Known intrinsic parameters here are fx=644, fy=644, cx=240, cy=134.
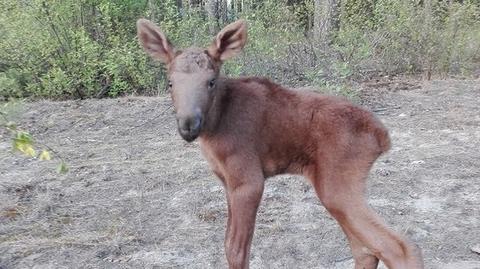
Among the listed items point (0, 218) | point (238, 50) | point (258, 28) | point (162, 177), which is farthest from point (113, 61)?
point (238, 50)

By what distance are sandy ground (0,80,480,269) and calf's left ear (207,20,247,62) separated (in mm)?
1942

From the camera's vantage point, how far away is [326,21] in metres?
12.5

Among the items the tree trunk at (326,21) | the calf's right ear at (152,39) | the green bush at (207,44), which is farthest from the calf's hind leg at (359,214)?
the tree trunk at (326,21)

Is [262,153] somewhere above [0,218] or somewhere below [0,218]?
above

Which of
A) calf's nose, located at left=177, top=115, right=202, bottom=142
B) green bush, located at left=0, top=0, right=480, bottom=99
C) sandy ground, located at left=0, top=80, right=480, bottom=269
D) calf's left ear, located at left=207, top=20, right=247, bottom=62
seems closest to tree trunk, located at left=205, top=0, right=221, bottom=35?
green bush, located at left=0, top=0, right=480, bottom=99

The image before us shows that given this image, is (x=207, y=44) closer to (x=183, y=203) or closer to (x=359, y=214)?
(x=183, y=203)

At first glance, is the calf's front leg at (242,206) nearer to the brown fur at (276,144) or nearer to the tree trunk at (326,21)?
the brown fur at (276,144)

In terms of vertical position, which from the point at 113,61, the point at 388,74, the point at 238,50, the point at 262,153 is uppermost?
the point at 238,50

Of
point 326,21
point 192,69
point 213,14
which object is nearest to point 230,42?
point 192,69

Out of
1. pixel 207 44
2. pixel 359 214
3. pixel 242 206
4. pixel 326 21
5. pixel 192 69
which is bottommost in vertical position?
pixel 207 44

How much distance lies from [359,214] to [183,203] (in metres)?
2.53

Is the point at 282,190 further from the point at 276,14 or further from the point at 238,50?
the point at 276,14

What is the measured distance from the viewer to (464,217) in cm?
636

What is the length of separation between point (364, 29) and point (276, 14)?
5.89 feet
